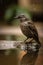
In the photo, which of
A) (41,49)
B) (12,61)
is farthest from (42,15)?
(12,61)

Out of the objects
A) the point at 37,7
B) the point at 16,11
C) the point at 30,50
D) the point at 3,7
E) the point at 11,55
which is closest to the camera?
the point at 11,55

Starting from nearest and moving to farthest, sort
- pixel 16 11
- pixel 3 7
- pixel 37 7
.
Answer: pixel 16 11 → pixel 37 7 → pixel 3 7

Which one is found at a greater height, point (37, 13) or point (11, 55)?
point (11, 55)

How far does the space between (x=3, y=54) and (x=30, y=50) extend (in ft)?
0.57

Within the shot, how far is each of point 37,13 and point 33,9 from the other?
9cm

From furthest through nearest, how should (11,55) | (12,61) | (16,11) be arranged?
(16,11)
(11,55)
(12,61)

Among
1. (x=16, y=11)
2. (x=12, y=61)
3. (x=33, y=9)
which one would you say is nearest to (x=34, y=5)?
(x=33, y=9)

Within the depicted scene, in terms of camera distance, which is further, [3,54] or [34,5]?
[34,5]

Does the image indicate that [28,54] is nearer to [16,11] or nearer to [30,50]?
[30,50]

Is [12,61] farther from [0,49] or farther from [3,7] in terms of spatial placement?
[3,7]

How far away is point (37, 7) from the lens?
476cm

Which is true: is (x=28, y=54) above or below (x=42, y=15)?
above

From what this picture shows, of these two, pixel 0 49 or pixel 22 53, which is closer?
pixel 22 53

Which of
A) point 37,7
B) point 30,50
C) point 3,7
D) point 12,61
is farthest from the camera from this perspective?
point 3,7
